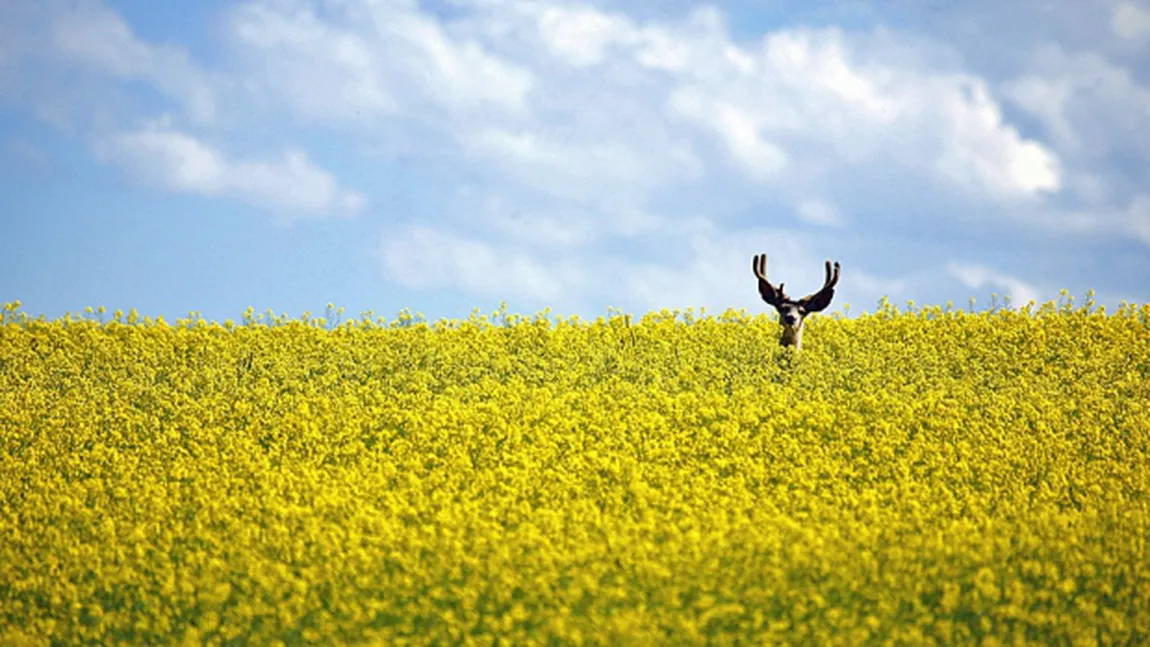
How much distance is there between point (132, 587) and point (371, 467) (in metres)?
3.26

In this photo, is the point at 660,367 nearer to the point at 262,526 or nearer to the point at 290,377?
the point at 290,377

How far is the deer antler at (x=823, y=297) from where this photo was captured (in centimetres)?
1822

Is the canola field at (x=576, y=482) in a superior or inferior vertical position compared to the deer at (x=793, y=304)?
inferior

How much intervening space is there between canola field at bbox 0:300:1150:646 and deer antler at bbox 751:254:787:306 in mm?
657

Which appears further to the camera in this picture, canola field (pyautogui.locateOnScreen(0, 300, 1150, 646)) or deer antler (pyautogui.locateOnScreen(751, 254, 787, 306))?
deer antler (pyautogui.locateOnScreen(751, 254, 787, 306))

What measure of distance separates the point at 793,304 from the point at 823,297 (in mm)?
441

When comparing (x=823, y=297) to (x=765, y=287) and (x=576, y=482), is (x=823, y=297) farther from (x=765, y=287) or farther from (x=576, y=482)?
(x=576, y=482)

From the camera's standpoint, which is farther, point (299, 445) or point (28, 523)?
point (299, 445)

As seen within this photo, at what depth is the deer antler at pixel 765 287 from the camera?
18516mm

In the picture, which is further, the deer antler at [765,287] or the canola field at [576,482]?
the deer antler at [765,287]

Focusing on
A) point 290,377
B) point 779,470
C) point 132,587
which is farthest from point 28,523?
point 779,470

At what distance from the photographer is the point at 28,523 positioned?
11469 millimetres

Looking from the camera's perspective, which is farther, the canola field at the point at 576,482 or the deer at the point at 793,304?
the deer at the point at 793,304

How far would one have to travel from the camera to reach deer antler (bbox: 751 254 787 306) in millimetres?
18516
